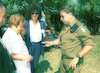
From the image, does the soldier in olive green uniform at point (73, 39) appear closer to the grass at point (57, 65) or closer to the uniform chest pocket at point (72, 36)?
the uniform chest pocket at point (72, 36)

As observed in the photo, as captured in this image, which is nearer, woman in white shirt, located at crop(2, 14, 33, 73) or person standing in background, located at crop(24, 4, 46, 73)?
woman in white shirt, located at crop(2, 14, 33, 73)

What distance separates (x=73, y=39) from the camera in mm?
2324

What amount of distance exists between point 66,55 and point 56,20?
12414 millimetres

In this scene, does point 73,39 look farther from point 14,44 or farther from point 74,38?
point 14,44

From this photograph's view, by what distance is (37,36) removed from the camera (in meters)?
3.43

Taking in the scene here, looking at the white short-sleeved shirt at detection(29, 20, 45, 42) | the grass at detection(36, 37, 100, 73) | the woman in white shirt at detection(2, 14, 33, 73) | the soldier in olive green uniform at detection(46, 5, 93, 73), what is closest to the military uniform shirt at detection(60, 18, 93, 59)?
the soldier in olive green uniform at detection(46, 5, 93, 73)

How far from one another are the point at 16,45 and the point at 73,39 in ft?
3.30

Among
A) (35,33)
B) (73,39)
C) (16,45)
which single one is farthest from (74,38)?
(35,33)

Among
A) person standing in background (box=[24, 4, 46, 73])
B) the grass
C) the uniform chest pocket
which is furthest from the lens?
the grass

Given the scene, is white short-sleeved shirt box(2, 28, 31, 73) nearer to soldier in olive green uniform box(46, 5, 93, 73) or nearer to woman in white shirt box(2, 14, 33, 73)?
woman in white shirt box(2, 14, 33, 73)

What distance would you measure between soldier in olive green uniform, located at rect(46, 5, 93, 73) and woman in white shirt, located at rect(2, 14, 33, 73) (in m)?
0.73

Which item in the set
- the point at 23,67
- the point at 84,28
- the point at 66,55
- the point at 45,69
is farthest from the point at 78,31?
the point at 45,69

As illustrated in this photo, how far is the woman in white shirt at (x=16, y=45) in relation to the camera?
6.80 feet

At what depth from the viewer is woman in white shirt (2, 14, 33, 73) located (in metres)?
2.07
